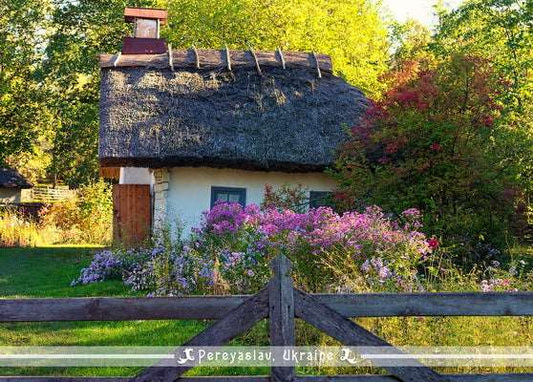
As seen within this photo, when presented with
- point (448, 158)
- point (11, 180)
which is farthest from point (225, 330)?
point (11, 180)

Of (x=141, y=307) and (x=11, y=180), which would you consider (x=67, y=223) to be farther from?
(x=141, y=307)

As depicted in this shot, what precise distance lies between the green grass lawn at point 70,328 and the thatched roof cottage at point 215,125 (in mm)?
2334

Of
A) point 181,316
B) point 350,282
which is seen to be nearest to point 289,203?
point 350,282

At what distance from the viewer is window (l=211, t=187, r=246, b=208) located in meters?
14.2

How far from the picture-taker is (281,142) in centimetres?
1393

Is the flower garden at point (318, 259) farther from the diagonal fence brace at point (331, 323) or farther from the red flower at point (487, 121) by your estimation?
the diagonal fence brace at point (331, 323)

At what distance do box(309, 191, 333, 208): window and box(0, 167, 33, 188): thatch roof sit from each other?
23351 mm

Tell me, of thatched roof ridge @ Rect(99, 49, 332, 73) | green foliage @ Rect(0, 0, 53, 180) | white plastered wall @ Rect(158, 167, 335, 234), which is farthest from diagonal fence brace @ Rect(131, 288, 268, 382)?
green foliage @ Rect(0, 0, 53, 180)

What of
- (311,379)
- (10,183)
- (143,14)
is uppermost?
(143,14)

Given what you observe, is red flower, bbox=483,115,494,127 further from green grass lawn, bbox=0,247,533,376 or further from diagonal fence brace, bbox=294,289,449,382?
diagonal fence brace, bbox=294,289,449,382

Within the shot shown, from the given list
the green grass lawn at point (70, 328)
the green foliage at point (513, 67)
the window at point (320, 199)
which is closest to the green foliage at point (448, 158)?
the green foliage at point (513, 67)

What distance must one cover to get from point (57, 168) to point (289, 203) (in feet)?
64.6

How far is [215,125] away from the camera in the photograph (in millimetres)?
14094

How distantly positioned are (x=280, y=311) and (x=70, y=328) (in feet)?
16.0
